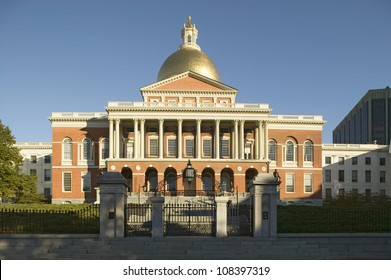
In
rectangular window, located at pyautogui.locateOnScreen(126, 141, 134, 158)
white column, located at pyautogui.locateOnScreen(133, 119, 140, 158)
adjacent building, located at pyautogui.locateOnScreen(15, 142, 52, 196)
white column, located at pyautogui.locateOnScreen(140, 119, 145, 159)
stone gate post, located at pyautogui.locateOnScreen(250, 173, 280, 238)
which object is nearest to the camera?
stone gate post, located at pyautogui.locateOnScreen(250, 173, 280, 238)

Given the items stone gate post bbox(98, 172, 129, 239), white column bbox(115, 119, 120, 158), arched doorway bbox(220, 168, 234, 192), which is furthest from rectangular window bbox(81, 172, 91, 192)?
stone gate post bbox(98, 172, 129, 239)

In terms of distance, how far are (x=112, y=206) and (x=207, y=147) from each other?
43.3 meters

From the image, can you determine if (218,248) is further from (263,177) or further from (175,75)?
(175,75)

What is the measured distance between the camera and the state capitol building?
191 feet

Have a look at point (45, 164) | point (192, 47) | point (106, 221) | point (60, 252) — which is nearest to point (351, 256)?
point (106, 221)

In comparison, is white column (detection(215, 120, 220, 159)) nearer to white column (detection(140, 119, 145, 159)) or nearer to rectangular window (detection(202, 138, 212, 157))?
rectangular window (detection(202, 138, 212, 157))

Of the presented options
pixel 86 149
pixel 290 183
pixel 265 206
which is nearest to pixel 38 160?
pixel 86 149

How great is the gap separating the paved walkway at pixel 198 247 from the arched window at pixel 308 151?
46.1 meters

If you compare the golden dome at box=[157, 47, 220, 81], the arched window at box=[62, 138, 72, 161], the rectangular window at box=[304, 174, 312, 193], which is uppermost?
the golden dome at box=[157, 47, 220, 81]

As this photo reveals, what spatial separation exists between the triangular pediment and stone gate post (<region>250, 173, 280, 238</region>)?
45903mm

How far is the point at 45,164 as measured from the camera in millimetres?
87312

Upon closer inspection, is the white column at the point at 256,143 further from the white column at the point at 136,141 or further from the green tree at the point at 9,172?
the green tree at the point at 9,172

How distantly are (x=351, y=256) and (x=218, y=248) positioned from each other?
562 centimetres

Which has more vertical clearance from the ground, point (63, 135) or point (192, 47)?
point (192, 47)
